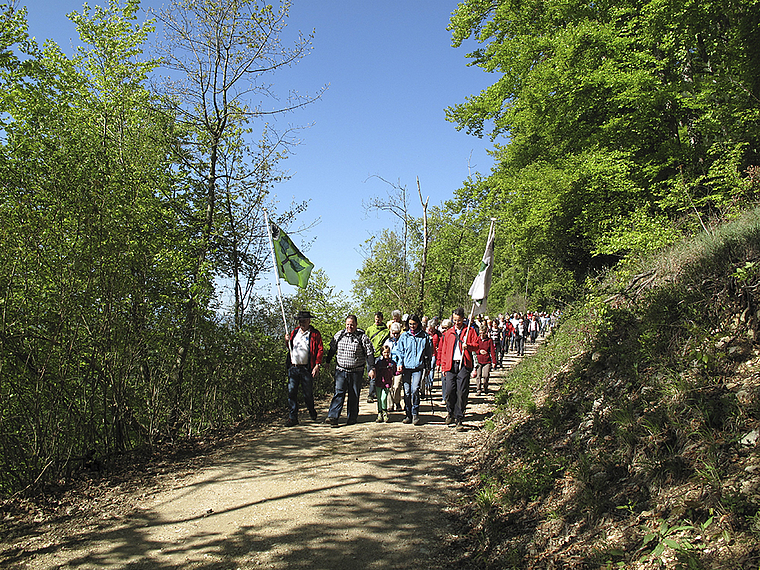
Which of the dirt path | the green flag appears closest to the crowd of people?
the dirt path

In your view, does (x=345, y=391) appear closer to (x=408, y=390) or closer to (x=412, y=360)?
(x=408, y=390)

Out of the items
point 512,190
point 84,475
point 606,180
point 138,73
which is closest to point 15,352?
point 84,475

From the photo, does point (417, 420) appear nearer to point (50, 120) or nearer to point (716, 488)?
point (716, 488)

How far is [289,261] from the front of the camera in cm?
Answer: 1130

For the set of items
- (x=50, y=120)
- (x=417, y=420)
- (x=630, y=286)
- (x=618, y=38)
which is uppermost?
(x=618, y=38)

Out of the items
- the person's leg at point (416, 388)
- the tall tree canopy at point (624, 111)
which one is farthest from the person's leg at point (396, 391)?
the tall tree canopy at point (624, 111)

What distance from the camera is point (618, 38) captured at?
51.7ft

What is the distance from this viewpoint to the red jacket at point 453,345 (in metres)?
8.94

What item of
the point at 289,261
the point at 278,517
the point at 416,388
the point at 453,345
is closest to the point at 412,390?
the point at 416,388

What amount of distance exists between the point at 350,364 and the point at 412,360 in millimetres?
1133

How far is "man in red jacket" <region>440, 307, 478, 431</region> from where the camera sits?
8.98 meters

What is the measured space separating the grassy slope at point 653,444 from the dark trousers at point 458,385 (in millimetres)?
1953

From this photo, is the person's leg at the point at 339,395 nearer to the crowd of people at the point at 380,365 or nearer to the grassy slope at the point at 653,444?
the crowd of people at the point at 380,365

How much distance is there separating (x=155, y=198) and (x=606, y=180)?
513 inches
